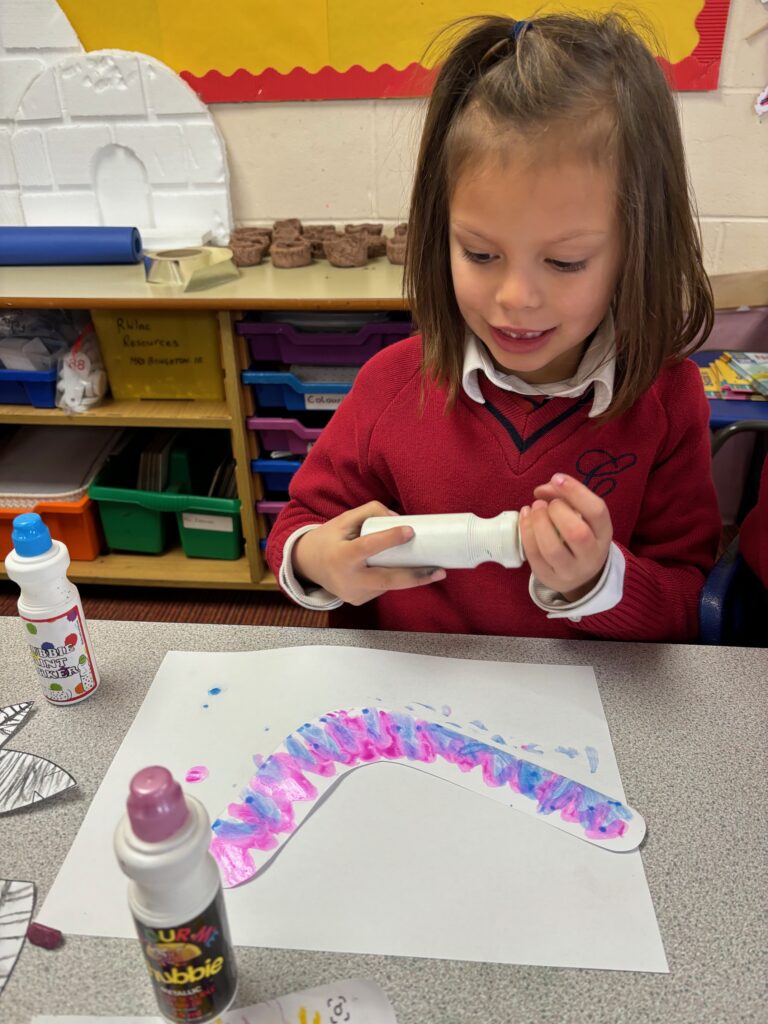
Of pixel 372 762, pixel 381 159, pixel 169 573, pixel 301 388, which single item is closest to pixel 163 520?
pixel 169 573

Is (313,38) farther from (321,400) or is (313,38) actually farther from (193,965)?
(193,965)

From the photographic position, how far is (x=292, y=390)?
65.2 inches

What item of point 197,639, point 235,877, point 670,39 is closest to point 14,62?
point 670,39

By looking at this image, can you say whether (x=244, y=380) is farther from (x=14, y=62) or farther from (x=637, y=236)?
(x=637, y=236)

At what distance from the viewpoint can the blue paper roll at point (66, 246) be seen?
167 centimetres

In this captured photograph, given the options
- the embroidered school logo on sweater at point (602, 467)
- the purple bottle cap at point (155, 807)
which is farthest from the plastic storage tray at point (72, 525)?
the purple bottle cap at point (155, 807)

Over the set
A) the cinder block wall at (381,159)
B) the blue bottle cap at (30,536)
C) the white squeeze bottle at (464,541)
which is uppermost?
the cinder block wall at (381,159)

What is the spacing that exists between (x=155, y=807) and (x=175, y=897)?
0.05 m

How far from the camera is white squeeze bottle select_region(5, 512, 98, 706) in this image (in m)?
0.59

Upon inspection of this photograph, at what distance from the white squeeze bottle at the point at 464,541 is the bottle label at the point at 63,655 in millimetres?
266

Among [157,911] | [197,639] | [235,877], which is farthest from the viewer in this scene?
[197,639]

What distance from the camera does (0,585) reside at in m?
2.00

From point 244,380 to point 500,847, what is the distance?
125 cm

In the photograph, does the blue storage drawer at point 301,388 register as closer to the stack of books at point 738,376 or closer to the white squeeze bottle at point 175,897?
the stack of books at point 738,376
